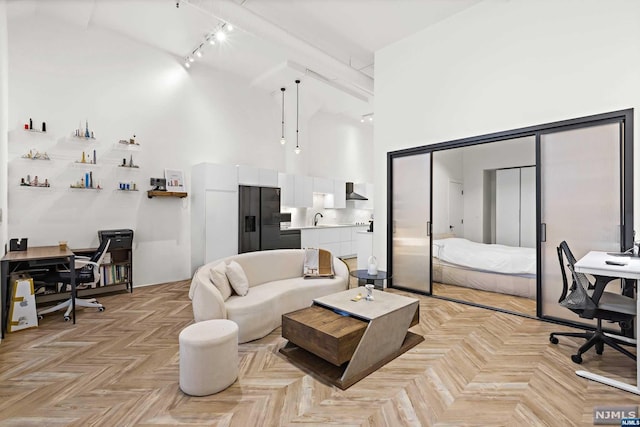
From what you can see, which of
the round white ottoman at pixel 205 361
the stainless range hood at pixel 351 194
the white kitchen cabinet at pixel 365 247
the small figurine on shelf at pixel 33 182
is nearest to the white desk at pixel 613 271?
the round white ottoman at pixel 205 361

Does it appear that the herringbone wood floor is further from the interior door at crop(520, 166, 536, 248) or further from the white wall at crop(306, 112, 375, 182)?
the white wall at crop(306, 112, 375, 182)

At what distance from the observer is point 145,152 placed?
5273mm

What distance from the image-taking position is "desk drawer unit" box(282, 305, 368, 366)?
227 cm

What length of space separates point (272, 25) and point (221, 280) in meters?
3.60

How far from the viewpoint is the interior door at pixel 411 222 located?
15.5 feet

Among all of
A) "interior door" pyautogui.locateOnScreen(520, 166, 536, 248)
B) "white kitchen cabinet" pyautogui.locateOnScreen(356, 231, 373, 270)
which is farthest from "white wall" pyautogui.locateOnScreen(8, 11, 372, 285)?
"interior door" pyautogui.locateOnScreen(520, 166, 536, 248)

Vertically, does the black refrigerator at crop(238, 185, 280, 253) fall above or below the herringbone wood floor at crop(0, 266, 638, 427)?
above

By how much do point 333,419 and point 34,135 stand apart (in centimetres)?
530

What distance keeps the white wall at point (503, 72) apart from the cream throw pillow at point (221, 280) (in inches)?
113

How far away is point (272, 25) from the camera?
14.1ft

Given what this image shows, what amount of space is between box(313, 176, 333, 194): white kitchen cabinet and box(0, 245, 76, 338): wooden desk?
17.0 feet

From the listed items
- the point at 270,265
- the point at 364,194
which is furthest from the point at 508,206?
the point at 270,265

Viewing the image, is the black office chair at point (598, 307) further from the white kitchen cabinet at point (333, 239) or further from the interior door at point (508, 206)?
the white kitchen cabinet at point (333, 239)

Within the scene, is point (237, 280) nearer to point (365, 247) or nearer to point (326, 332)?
point (326, 332)
